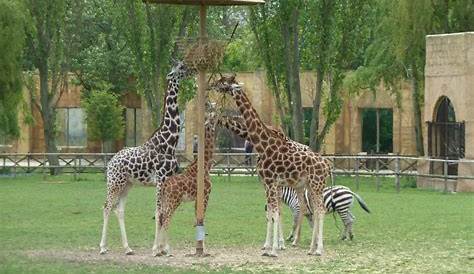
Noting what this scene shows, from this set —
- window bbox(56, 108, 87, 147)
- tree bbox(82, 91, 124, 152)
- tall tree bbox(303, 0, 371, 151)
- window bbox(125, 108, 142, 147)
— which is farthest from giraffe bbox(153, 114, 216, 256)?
window bbox(56, 108, 87, 147)

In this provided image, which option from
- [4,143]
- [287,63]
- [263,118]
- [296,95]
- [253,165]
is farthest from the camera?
[4,143]

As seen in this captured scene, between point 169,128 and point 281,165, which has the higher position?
point 169,128

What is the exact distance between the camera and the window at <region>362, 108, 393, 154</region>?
51.1 metres

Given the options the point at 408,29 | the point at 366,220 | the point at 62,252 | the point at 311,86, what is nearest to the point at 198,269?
the point at 62,252

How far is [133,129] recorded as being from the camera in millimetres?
56938

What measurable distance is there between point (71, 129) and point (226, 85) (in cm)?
4036

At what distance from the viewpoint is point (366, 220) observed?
74.7ft

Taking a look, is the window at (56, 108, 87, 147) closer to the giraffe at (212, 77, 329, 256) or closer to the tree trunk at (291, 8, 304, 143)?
the tree trunk at (291, 8, 304, 143)

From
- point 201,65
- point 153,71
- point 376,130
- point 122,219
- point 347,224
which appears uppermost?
point 153,71

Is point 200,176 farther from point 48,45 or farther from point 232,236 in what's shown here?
point 48,45

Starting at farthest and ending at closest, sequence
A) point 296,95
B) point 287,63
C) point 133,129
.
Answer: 1. point 133,129
2. point 287,63
3. point 296,95

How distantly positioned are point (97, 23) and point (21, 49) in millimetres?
16820

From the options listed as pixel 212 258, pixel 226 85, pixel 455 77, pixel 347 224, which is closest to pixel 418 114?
pixel 455 77

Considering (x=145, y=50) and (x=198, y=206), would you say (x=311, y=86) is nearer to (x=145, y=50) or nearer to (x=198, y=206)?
(x=145, y=50)
